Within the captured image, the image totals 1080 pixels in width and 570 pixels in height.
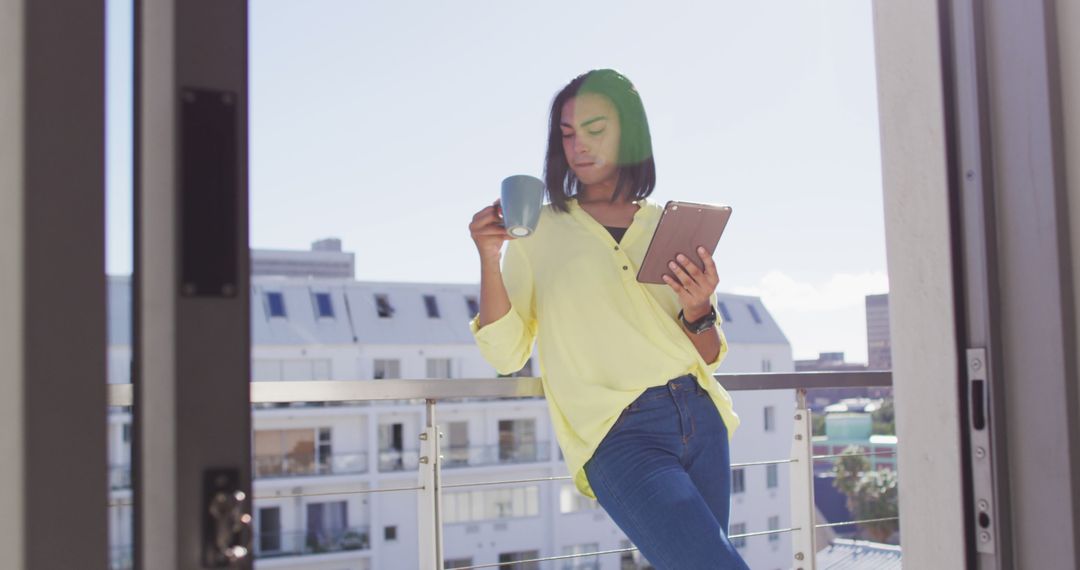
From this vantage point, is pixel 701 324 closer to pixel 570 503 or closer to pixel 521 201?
pixel 521 201

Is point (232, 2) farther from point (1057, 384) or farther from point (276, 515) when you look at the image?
point (276, 515)

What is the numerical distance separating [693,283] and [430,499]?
0.67 m

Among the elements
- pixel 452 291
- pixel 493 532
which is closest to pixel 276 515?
pixel 493 532

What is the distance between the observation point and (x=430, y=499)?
5.60 feet

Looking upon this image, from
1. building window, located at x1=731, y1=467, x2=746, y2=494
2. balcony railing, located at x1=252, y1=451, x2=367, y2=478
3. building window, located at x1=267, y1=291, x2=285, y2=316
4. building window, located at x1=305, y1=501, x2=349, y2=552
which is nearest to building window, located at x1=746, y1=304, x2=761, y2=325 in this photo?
building window, located at x1=731, y1=467, x2=746, y2=494

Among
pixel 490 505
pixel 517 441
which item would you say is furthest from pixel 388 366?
pixel 490 505

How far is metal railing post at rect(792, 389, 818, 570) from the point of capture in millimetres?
2086

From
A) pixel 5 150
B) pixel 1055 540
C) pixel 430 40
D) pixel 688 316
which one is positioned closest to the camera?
pixel 5 150

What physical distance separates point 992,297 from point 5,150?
2.14 feet

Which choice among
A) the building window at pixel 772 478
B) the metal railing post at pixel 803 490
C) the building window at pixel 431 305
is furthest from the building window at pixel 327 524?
the metal railing post at pixel 803 490

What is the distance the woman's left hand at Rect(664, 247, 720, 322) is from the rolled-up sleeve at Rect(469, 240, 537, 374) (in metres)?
0.20

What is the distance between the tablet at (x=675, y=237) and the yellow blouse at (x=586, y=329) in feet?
0.14

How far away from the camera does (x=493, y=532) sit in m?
34.6

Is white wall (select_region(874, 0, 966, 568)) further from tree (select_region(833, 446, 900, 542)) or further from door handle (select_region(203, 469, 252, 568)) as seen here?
tree (select_region(833, 446, 900, 542))
